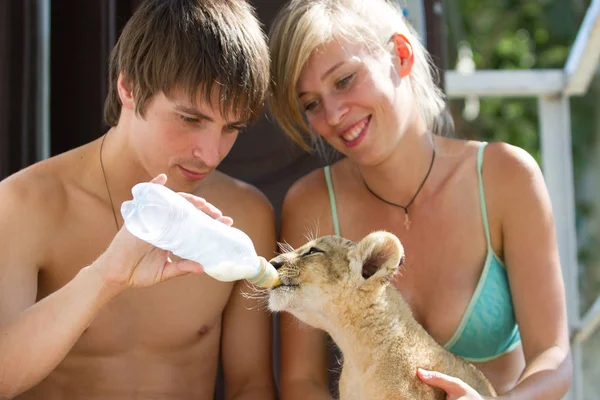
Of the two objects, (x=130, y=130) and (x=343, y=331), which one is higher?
(x=130, y=130)

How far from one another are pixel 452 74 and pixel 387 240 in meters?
2.80

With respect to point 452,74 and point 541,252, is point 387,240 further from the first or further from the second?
point 452,74

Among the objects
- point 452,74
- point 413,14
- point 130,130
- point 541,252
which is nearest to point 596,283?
point 452,74

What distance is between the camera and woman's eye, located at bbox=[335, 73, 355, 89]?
3467 mm

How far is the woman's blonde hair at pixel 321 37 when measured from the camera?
3486mm

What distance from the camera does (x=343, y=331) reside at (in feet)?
10.1

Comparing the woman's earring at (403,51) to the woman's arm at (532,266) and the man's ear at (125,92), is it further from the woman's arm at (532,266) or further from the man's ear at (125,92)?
the man's ear at (125,92)

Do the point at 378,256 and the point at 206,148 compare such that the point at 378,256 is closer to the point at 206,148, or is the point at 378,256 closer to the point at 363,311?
the point at 363,311

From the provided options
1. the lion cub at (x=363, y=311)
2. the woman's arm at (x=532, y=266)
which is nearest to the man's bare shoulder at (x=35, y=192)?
the lion cub at (x=363, y=311)

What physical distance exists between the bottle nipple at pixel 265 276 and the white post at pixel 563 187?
2.59 metres

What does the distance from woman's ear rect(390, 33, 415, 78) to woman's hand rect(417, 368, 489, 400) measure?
1290 mm

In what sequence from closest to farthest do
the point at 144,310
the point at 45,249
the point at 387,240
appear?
the point at 387,240 → the point at 45,249 → the point at 144,310

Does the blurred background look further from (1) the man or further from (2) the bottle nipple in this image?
(2) the bottle nipple

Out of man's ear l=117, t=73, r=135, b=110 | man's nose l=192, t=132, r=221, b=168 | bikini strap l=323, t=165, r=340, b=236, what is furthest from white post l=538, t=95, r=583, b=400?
man's ear l=117, t=73, r=135, b=110
